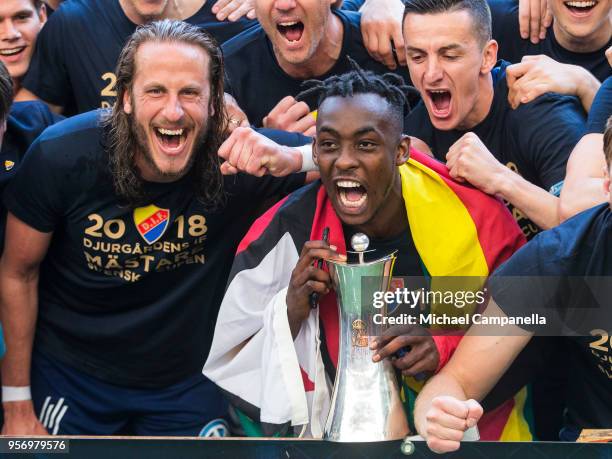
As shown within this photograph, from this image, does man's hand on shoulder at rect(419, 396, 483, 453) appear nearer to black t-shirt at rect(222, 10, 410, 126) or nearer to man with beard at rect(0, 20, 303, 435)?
man with beard at rect(0, 20, 303, 435)

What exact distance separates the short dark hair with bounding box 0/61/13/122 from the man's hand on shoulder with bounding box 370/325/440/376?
1385mm

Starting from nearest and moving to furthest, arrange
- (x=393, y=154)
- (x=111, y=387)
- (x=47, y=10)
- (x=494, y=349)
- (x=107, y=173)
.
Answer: (x=494, y=349) < (x=393, y=154) < (x=107, y=173) < (x=111, y=387) < (x=47, y=10)

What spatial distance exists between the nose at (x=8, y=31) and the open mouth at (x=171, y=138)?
89cm

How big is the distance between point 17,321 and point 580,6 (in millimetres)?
2140

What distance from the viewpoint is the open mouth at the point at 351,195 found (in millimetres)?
3160

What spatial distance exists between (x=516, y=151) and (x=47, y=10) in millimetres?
1986

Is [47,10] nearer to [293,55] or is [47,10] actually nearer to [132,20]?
[132,20]

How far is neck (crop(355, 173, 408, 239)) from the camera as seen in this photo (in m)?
3.24

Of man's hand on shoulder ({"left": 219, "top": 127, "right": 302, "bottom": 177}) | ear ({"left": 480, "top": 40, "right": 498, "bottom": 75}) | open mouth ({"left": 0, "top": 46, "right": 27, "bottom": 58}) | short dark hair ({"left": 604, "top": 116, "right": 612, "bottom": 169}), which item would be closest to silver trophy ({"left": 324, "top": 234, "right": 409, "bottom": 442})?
man's hand on shoulder ({"left": 219, "top": 127, "right": 302, "bottom": 177})

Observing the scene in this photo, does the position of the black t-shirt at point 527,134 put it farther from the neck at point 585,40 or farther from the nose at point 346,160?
the nose at point 346,160

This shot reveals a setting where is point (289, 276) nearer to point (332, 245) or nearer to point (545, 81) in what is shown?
point (332, 245)

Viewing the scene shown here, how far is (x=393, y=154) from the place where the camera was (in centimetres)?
321

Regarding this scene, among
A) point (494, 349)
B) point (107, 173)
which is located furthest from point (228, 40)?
point (494, 349)

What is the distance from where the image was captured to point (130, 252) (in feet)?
11.4
